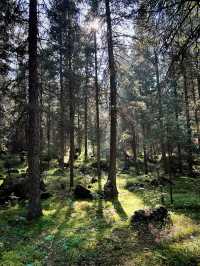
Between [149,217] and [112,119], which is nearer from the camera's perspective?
[149,217]

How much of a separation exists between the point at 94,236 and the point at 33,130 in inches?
210

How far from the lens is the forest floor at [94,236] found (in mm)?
8180

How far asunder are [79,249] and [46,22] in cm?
1055

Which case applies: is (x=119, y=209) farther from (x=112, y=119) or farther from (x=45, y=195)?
(x=45, y=195)

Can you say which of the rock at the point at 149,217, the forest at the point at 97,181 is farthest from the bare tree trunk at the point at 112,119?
the rock at the point at 149,217

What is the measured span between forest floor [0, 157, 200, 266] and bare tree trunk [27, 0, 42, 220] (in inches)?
28.2

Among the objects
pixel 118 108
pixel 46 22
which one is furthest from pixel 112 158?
pixel 46 22

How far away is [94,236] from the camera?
10.2 metres

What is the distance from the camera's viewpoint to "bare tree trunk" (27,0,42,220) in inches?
514

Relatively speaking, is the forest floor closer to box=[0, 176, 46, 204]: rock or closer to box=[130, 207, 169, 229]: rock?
box=[130, 207, 169, 229]: rock

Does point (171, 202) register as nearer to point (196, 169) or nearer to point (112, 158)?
point (112, 158)

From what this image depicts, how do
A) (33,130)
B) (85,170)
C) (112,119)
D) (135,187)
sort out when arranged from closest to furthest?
(33,130)
(112,119)
(135,187)
(85,170)

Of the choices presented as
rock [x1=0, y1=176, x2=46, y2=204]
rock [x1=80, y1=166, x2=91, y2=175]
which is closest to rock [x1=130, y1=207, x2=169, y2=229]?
rock [x1=0, y1=176, x2=46, y2=204]

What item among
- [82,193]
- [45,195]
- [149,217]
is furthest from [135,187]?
[149,217]
